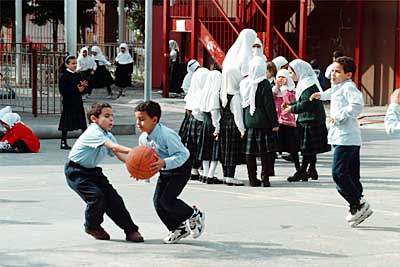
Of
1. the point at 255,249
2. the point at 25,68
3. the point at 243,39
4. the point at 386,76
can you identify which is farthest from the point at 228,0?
the point at 255,249

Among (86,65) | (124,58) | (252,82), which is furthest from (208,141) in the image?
(124,58)

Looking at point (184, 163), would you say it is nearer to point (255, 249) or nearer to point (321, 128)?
point (255, 249)

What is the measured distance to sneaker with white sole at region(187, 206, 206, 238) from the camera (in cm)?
926

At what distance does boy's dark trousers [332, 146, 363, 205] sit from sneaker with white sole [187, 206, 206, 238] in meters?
1.68

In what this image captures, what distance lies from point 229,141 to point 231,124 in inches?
9.2

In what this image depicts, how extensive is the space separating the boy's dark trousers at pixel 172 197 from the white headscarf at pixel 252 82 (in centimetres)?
414

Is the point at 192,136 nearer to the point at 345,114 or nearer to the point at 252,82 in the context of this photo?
the point at 252,82

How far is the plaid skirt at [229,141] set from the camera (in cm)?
1353

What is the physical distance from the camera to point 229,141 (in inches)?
534

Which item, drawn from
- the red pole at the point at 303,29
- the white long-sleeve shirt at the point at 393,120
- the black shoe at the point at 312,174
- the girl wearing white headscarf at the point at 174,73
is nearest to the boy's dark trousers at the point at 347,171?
the white long-sleeve shirt at the point at 393,120

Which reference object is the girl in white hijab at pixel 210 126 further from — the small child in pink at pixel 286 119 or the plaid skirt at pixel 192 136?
the small child in pink at pixel 286 119

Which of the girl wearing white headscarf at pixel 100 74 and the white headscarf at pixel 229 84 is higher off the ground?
the white headscarf at pixel 229 84

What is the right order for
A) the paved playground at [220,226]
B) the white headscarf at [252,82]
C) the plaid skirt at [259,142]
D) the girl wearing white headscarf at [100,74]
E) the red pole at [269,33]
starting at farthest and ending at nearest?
the girl wearing white headscarf at [100,74]
the red pole at [269,33]
the plaid skirt at [259,142]
the white headscarf at [252,82]
the paved playground at [220,226]

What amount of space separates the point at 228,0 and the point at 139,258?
2148 cm
